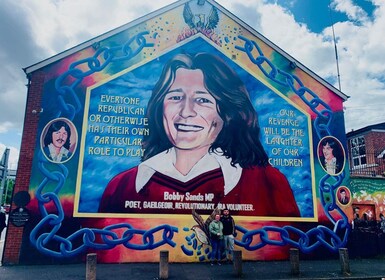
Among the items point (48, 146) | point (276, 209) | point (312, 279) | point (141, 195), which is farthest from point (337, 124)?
point (48, 146)

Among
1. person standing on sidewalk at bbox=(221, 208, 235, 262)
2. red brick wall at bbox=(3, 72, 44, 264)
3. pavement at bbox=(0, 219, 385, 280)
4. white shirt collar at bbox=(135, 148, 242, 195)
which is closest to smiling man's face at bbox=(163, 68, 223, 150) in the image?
white shirt collar at bbox=(135, 148, 242, 195)

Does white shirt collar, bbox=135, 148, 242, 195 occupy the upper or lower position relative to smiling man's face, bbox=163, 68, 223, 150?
lower

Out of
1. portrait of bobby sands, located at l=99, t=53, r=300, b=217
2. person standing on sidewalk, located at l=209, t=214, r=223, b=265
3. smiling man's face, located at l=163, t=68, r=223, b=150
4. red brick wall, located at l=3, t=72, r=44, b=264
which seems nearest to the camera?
red brick wall, located at l=3, t=72, r=44, b=264

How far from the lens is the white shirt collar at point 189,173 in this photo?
11984 mm

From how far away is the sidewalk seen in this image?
9305 mm

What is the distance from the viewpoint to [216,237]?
11430 millimetres

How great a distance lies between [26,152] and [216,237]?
7.59 meters

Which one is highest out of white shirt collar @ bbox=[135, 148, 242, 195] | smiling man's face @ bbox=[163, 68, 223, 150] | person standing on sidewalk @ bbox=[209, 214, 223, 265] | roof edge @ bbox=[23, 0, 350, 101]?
roof edge @ bbox=[23, 0, 350, 101]

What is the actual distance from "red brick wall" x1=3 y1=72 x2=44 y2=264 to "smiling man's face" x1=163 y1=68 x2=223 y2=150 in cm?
484

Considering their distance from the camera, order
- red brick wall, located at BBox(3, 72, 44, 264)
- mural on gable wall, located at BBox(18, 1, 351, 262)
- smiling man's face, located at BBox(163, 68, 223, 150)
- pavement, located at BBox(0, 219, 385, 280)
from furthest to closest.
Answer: smiling man's face, located at BBox(163, 68, 223, 150) < mural on gable wall, located at BBox(18, 1, 351, 262) < red brick wall, located at BBox(3, 72, 44, 264) < pavement, located at BBox(0, 219, 385, 280)

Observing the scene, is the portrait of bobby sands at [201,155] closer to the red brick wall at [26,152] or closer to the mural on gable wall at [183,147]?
the mural on gable wall at [183,147]

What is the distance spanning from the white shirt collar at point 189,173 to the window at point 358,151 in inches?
469

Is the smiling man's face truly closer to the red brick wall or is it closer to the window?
the red brick wall

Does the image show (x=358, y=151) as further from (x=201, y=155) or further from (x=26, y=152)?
(x=26, y=152)
